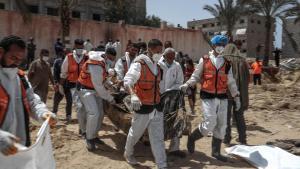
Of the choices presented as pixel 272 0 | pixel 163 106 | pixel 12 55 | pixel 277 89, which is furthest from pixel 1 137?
pixel 272 0

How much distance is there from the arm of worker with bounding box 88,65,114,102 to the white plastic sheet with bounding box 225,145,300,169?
218cm

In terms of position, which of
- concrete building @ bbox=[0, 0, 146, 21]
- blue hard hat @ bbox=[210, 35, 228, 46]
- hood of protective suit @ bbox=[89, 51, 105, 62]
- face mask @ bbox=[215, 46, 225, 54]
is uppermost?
concrete building @ bbox=[0, 0, 146, 21]

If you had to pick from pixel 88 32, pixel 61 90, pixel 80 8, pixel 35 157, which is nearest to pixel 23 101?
pixel 35 157

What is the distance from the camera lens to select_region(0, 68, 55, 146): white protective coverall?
11.8 ft

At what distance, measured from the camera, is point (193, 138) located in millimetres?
7070

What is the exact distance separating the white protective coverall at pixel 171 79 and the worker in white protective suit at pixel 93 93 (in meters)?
0.90

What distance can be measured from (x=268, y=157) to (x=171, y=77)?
1.89m

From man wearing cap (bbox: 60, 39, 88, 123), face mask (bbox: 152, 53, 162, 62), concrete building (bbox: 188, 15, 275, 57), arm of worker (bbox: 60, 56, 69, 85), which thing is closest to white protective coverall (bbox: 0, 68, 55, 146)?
face mask (bbox: 152, 53, 162, 62)

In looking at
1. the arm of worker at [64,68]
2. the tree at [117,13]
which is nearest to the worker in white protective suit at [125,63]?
the arm of worker at [64,68]

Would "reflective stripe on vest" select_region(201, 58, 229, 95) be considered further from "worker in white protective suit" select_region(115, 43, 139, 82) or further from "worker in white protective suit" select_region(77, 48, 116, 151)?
"worker in white protective suit" select_region(115, 43, 139, 82)

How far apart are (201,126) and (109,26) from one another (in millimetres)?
21363

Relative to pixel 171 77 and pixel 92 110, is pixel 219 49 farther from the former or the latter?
pixel 92 110

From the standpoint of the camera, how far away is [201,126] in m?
6.80

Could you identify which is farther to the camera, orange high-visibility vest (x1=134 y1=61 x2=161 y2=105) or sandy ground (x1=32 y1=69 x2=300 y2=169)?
sandy ground (x1=32 y1=69 x2=300 y2=169)
